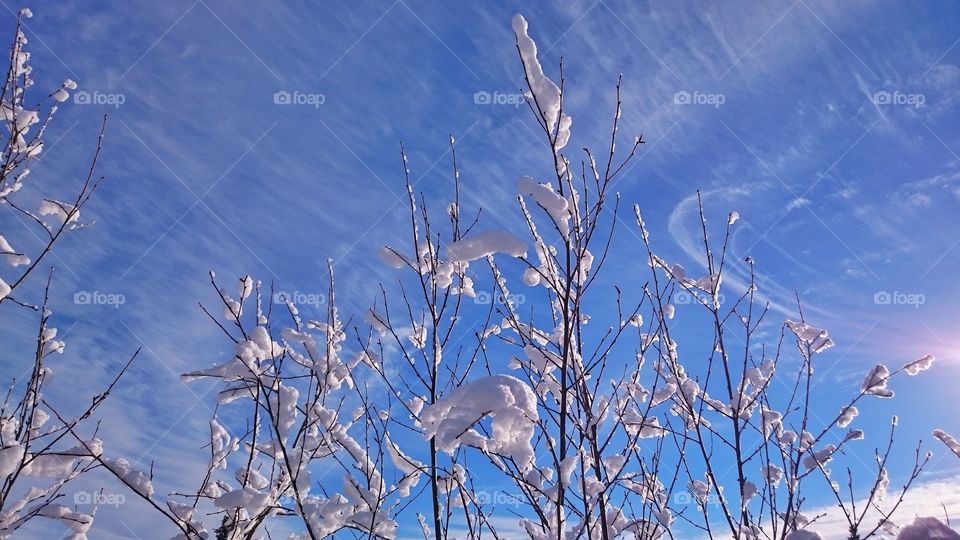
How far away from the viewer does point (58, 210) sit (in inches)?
126

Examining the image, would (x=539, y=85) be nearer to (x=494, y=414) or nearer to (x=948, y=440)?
(x=494, y=414)

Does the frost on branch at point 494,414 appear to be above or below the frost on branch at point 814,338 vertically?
below

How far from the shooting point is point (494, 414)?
1.61 metres

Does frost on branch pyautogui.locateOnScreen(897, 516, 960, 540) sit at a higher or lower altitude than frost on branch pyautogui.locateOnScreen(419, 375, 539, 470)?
lower

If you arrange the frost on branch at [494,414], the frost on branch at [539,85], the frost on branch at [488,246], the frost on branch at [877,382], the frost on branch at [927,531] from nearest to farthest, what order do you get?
1. the frost on branch at [927,531]
2. the frost on branch at [494,414]
3. the frost on branch at [488,246]
4. the frost on branch at [539,85]
5. the frost on branch at [877,382]

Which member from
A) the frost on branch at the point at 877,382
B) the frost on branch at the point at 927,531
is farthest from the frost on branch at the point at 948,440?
the frost on branch at the point at 927,531

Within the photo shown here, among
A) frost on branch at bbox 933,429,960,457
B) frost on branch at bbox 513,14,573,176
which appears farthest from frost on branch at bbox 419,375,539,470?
frost on branch at bbox 933,429,960,457

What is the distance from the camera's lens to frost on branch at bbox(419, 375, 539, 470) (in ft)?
5.26

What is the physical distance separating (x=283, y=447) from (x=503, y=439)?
1674mm

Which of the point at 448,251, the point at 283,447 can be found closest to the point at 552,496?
the point at 448,251

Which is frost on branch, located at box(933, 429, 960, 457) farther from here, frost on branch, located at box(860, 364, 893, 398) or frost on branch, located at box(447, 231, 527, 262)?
frost on branch, located at box(447, 231, 527, 262)

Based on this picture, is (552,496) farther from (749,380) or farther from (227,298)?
(227,298)

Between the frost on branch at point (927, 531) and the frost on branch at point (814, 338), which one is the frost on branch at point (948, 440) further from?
the frost on branch at point (927, 531)

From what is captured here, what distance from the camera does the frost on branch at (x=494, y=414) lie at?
5.26ft
